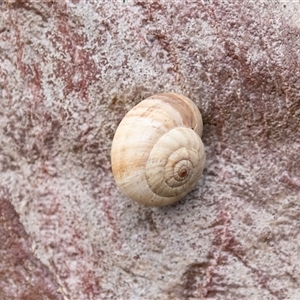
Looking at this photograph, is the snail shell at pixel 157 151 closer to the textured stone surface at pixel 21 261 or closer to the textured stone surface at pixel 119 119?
the textured stone surface at pixel 119 119

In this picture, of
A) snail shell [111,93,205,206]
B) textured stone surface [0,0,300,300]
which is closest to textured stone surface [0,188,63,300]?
textured stone surface [0,0,300,300]

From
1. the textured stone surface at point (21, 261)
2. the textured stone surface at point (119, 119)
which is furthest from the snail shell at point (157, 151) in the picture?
the textured stone surface at point (21, 261)

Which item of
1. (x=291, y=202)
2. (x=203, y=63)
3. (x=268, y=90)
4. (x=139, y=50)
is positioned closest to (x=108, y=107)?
(x=139, y=50)

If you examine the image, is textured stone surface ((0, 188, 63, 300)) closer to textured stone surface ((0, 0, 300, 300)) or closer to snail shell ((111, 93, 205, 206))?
textured stone surface ((0, 0, 300, 300))

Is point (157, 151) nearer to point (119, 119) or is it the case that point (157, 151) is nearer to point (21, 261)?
point (119, 119)

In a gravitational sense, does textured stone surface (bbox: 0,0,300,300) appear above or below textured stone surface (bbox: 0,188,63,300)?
above

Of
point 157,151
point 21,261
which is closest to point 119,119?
point 157,151
